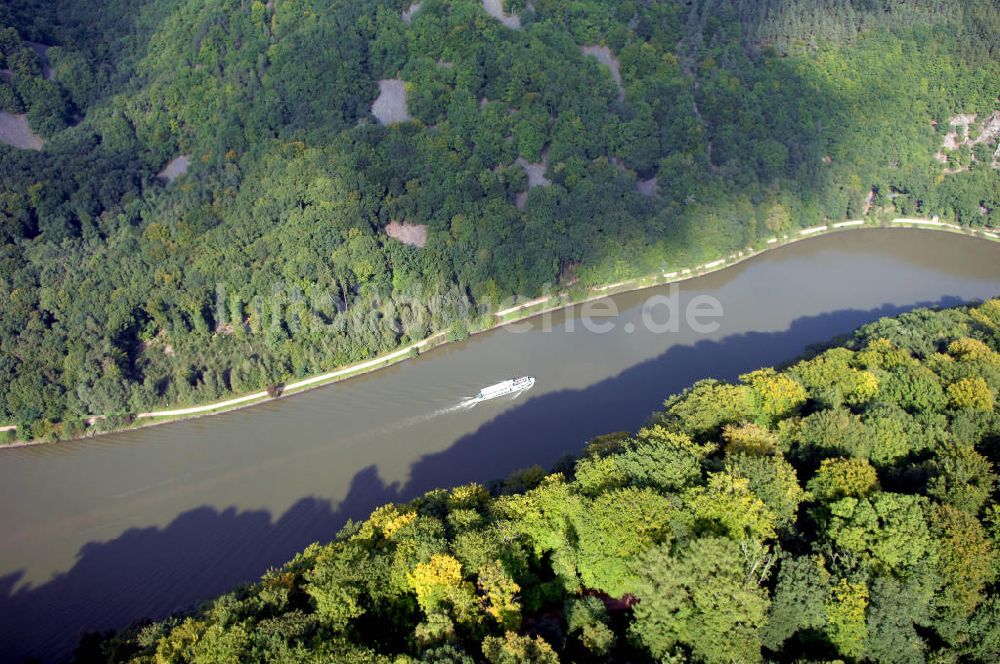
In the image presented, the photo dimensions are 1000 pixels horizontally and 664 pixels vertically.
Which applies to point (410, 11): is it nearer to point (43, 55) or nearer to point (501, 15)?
point (501, 15)

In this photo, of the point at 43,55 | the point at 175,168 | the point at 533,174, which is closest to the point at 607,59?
the point at 533,174

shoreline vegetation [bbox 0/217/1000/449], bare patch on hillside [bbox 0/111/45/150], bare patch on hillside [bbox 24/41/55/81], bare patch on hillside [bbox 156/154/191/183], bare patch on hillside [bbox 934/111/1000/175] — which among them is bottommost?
shoreline vegetation [bbox 0/217/1000/449]

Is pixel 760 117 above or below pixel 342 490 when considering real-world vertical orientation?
above

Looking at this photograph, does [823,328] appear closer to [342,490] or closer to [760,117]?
[760,117]

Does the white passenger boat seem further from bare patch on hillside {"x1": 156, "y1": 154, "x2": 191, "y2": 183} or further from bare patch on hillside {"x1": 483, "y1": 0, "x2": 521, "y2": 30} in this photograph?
bare patch on hillside {"x1": 483, "y1": 0, "x2": 521, "y2": 30}

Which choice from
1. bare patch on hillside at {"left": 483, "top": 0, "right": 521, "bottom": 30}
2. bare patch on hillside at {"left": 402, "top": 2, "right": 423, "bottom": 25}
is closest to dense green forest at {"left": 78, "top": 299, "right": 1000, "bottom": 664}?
bare patch on hillside at {"left": 483, "top": 0, "right": 521, "bottom": 30}

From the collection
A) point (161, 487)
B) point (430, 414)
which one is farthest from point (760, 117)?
point (161, 487)

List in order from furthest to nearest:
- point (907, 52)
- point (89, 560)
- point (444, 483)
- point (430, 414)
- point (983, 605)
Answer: point (907, 52)
point (430, 414)
point (444, 483)
point (89, 560)
point (983, 605)

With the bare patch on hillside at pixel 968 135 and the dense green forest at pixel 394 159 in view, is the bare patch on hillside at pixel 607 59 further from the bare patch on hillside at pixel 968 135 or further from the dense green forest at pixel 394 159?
the bare patch on hillside at pixel 968 135
